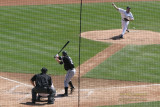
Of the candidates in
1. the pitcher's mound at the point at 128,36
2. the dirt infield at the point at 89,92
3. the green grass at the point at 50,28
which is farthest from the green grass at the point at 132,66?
the green grass at the point at 50,28

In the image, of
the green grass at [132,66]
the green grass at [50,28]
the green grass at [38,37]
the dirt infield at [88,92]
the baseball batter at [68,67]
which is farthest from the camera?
the green grass at [50,28]

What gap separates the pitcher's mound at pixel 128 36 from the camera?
1986cm

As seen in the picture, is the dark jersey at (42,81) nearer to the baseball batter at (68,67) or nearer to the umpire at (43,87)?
the umpire at (43,87)

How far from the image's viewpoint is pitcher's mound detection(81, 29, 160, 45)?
65.2ft

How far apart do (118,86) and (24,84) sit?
3031 mm

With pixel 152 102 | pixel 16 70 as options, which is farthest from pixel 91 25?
pixel 152 102

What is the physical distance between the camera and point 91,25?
2298 centimetres

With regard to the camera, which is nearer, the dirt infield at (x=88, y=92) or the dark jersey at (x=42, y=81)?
the dark jersey at (x=42, y=81)

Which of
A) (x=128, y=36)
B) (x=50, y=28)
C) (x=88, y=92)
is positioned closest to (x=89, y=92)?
(x=88, y=92)

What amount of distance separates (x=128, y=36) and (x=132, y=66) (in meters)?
4.51

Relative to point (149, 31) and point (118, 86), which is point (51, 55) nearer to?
point (118, 86)

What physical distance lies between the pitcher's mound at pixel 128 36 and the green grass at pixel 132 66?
0.93m

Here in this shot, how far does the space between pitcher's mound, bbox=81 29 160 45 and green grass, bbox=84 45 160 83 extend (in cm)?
93

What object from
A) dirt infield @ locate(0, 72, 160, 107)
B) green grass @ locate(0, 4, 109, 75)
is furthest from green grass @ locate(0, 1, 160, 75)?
dirt infield @ locate(0, 72, 160, 107)
